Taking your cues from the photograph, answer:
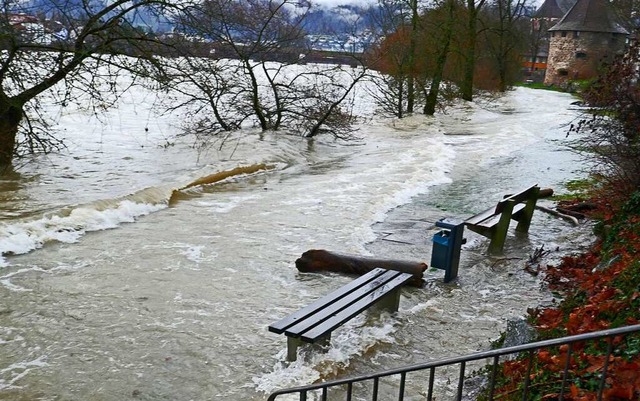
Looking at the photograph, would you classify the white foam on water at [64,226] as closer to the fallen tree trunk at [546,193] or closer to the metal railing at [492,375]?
the metal railing at [492,375]

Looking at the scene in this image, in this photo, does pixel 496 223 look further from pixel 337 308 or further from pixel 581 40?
pixel 581 40

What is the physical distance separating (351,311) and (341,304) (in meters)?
0.15

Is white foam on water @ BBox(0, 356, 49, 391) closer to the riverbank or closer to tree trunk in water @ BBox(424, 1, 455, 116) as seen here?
the riverbank

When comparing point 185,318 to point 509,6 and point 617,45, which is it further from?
point 617,45

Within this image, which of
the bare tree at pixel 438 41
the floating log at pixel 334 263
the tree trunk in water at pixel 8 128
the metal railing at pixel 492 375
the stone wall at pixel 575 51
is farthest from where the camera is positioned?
the stone wall at pixel 575 51

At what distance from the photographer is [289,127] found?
21.2 m

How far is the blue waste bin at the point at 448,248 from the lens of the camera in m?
7.54

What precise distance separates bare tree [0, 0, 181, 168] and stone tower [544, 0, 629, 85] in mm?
50482

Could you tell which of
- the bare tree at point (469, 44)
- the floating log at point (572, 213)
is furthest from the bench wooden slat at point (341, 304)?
the bare tree at point (469, 44)

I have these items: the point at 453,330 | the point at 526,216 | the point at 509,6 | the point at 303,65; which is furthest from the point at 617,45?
the point at 453,330

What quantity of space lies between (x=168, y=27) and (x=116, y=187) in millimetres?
3693

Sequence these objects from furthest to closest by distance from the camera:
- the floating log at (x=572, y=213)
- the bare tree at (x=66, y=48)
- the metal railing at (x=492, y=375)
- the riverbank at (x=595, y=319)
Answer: the bare tree at (x=66, y=48) → the floating log at (x=572, y=213) → the riverbank at (x=595, y=319) → the metal railing at (x=492, y=375)

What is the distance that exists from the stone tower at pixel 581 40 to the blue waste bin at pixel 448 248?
52573 millimetres

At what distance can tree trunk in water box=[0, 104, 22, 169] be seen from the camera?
12.7 metres
